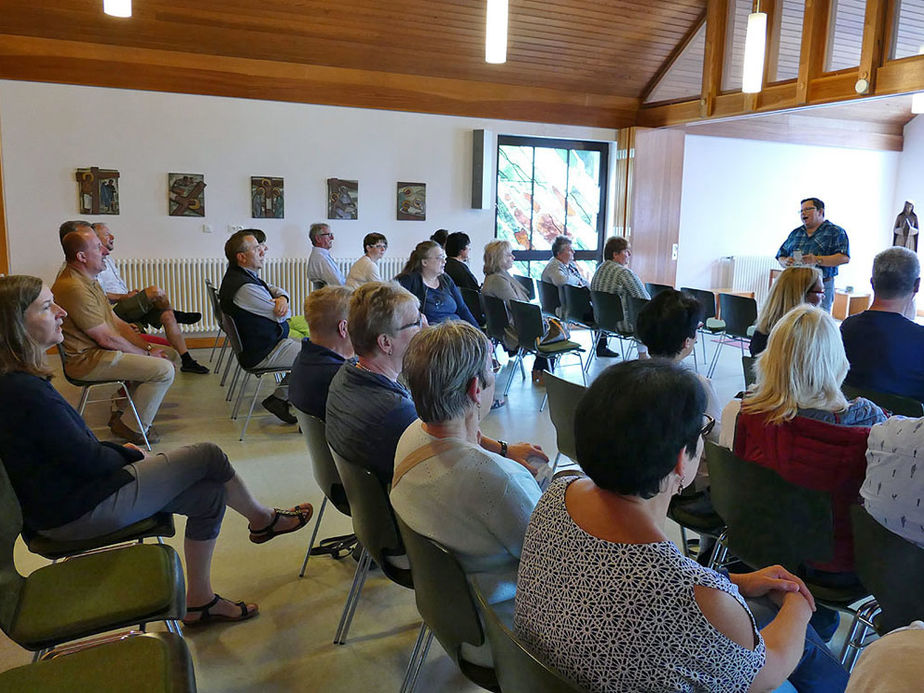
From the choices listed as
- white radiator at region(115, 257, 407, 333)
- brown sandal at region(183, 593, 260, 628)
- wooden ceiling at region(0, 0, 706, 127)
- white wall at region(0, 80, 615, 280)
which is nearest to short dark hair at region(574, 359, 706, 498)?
brown sandal at region(183, 593, 260, 628)

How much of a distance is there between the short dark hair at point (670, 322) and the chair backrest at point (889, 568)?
1173 mm

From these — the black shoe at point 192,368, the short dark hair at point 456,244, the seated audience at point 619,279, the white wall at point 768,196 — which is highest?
the white wall at point 768,196

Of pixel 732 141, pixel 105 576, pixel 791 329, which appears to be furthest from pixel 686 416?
pixel 732 141

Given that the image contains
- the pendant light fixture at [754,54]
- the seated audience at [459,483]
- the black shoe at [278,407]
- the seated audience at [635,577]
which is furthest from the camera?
the pendant light fixture at [754,54]

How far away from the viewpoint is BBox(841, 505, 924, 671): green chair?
5.21 ft

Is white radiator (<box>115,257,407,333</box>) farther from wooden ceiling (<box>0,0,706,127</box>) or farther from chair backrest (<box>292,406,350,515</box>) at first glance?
chair backrest (<box>292,406,350,515</box>)

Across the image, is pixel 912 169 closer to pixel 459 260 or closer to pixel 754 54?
pixel 754 54

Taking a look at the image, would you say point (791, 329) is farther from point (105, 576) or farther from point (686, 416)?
point (105, 576)

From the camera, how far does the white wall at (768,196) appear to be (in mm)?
10398

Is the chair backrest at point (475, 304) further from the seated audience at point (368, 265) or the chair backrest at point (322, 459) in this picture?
the chair backrest at point (322, 459)

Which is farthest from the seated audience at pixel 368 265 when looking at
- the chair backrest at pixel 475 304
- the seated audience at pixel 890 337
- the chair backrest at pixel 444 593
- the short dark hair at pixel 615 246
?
the chair backrest at pixel 444 593

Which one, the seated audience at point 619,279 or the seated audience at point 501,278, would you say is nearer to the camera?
the seated audience at point 501,278

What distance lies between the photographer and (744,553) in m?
2.14

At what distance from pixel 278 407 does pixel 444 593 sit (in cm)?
340
